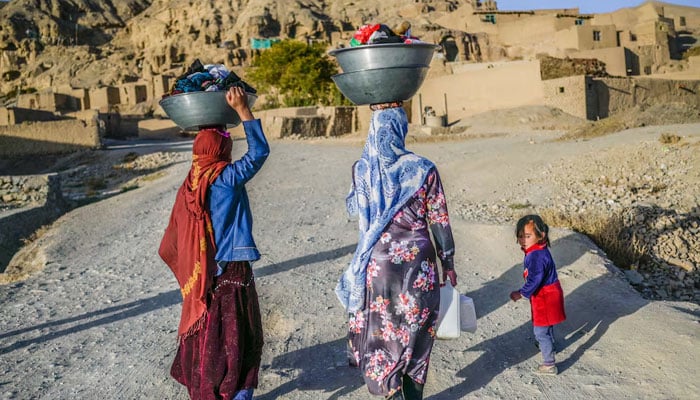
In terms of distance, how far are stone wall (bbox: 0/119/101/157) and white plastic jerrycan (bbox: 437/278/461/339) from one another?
17892 millimetres

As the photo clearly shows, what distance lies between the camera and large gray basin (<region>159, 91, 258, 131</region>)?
2.60 m

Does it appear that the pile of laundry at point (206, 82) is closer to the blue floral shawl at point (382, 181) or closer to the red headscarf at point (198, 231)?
the red headscarf at point (198, 231)

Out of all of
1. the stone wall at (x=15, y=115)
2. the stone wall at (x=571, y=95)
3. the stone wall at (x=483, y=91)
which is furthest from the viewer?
the stone wall at (x=483, y=91)

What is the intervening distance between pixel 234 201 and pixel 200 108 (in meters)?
0.45

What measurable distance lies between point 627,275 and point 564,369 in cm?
264

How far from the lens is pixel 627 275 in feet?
18.0

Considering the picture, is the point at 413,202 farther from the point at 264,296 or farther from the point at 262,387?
the point at 264,296

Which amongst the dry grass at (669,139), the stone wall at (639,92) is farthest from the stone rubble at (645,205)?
the stone wall at (639,92)

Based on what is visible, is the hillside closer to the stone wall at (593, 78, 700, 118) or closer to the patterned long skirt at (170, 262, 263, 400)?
the stone wall at (593, 78, 700, 118)

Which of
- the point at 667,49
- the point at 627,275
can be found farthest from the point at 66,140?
the point at 667,49

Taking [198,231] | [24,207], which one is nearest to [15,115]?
[24,207]

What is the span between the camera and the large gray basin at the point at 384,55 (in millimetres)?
2541

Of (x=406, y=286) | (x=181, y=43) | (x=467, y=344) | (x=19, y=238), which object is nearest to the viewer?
(x=406, y=286)

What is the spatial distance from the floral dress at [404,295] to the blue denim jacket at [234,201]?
22.7 inches
